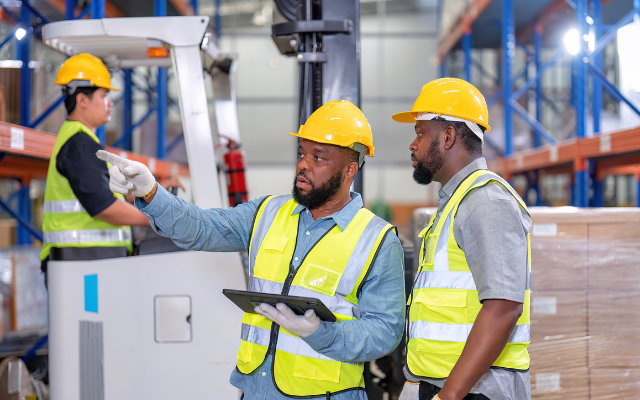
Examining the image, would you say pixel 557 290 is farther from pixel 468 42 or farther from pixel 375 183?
pixel 375 183

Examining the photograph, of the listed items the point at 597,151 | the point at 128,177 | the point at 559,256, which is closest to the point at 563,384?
the point at 559,256

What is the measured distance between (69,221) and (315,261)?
1.77 metres

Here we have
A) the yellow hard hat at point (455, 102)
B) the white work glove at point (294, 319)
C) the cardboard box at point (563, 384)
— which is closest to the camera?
the white work glove at point (294, 319)

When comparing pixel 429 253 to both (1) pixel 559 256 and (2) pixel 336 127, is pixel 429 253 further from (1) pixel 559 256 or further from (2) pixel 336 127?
(1) pixel 559 256

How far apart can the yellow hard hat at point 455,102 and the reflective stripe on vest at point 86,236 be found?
194cm

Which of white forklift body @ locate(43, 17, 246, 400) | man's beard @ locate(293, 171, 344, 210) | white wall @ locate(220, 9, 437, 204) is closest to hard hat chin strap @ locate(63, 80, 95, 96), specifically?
white forklift body @ locate(43, 17, 246, 400)

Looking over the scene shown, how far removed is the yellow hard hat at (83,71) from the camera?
322 cm

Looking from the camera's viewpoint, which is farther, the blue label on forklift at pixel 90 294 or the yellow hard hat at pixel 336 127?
the blue label on forklift at pixel 90 294

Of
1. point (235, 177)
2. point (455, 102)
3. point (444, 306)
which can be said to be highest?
point (455, 102)

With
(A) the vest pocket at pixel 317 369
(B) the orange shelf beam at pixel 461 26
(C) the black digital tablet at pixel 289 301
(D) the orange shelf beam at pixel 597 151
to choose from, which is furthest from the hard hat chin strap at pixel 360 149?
(B) the orange shelf beam at pixel 461 26

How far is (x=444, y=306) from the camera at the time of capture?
6.42 ft

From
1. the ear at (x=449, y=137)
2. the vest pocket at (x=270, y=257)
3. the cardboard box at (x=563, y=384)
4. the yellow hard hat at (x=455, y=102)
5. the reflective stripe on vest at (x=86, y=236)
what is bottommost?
the cardboard box at (x=563, y=384)

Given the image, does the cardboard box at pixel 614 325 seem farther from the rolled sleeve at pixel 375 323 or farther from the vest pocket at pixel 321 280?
the vest pocket at pixel 321 280

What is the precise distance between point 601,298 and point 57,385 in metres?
3.11
